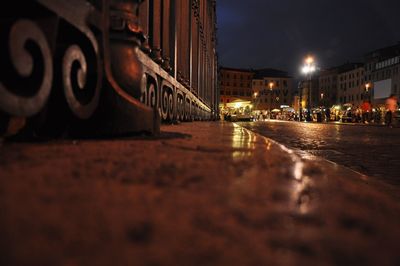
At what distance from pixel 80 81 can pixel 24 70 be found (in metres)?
0.53

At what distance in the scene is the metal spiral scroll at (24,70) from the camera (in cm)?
144

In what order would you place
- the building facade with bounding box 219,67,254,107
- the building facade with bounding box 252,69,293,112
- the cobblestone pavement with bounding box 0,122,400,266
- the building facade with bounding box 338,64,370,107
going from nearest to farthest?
1. the cobblestone pavement with bounding box 0,122,400,266
2. the building facade with bounding box 338,64,370,107
3. the building facade with bounding box 219,67,254,107
4. the building facade with bounding box 252,69,293,112

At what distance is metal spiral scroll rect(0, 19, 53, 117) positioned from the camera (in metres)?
1.44

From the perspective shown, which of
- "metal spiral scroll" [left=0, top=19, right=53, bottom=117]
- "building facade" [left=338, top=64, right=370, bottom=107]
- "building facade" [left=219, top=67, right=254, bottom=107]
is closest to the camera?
"metal spiral scroll" [left=0, top=19, right=53, bottom=117]

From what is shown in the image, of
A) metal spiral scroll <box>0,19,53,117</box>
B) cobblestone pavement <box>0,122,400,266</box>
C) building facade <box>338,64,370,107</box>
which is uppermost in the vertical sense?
building facade <box>338,64,370,107</box>

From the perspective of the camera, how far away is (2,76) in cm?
148

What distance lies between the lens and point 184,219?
64cm

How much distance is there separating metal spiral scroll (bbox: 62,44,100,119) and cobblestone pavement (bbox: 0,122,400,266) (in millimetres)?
853

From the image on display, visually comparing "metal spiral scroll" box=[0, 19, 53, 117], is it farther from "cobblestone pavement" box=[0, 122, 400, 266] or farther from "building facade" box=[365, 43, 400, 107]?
"building facade" box=[365, 43, 400, 107]

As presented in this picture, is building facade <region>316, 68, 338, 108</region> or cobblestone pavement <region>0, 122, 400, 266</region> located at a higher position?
building facade <region>316, 68, 338, 108</region>

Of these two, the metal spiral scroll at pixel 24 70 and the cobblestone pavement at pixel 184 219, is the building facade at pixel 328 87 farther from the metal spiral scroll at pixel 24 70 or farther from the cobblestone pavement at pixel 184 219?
the cobblestone pavement at pixel 184 219

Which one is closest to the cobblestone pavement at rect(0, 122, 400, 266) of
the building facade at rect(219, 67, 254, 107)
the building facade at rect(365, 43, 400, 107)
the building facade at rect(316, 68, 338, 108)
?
the building facade at rect(365, 43, 400, 107)

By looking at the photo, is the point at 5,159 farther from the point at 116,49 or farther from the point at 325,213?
the point at 116,49

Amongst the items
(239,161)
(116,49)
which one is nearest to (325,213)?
(239,161)
